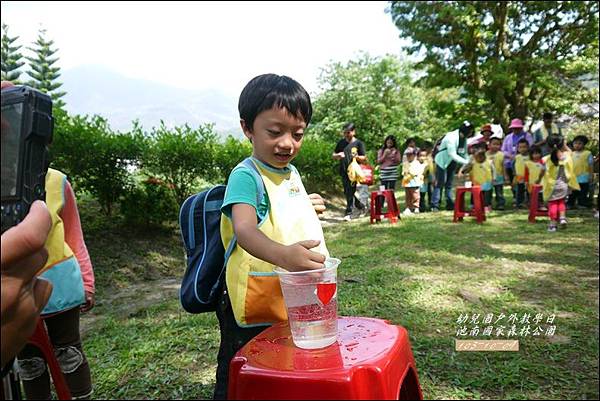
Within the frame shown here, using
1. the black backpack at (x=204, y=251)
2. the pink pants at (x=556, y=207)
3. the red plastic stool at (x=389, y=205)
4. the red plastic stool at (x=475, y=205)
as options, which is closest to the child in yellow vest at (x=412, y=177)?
A: the red plastic stool at (x=389, y=205)

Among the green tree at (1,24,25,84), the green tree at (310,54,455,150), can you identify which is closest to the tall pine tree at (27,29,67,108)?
the green tree at (1,24,25,84)

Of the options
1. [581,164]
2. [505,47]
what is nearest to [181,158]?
[581,164]

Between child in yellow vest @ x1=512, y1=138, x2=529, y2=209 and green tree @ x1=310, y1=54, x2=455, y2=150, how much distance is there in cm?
870

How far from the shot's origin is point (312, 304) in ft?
4.15

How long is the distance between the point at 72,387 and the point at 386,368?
161cm

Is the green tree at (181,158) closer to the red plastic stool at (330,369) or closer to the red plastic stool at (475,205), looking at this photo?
the red plastic stool at (475,205)

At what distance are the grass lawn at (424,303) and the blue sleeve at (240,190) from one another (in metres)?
1.55

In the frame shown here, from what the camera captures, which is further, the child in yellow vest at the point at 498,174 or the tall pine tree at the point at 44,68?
the tall pine tree at the point at 44,68

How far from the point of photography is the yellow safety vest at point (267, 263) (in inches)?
58.9

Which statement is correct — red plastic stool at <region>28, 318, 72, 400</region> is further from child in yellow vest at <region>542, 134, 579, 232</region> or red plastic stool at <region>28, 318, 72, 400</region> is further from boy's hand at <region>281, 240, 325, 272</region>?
child in yellow vest at <region>542, 134, 579, 232</region>

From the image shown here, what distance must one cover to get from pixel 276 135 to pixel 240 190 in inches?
8.7

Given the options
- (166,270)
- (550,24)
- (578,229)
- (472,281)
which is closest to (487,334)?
(472,281)

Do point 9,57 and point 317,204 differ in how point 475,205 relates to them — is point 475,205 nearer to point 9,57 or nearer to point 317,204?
point 317,204

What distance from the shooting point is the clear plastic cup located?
124 centimetres
